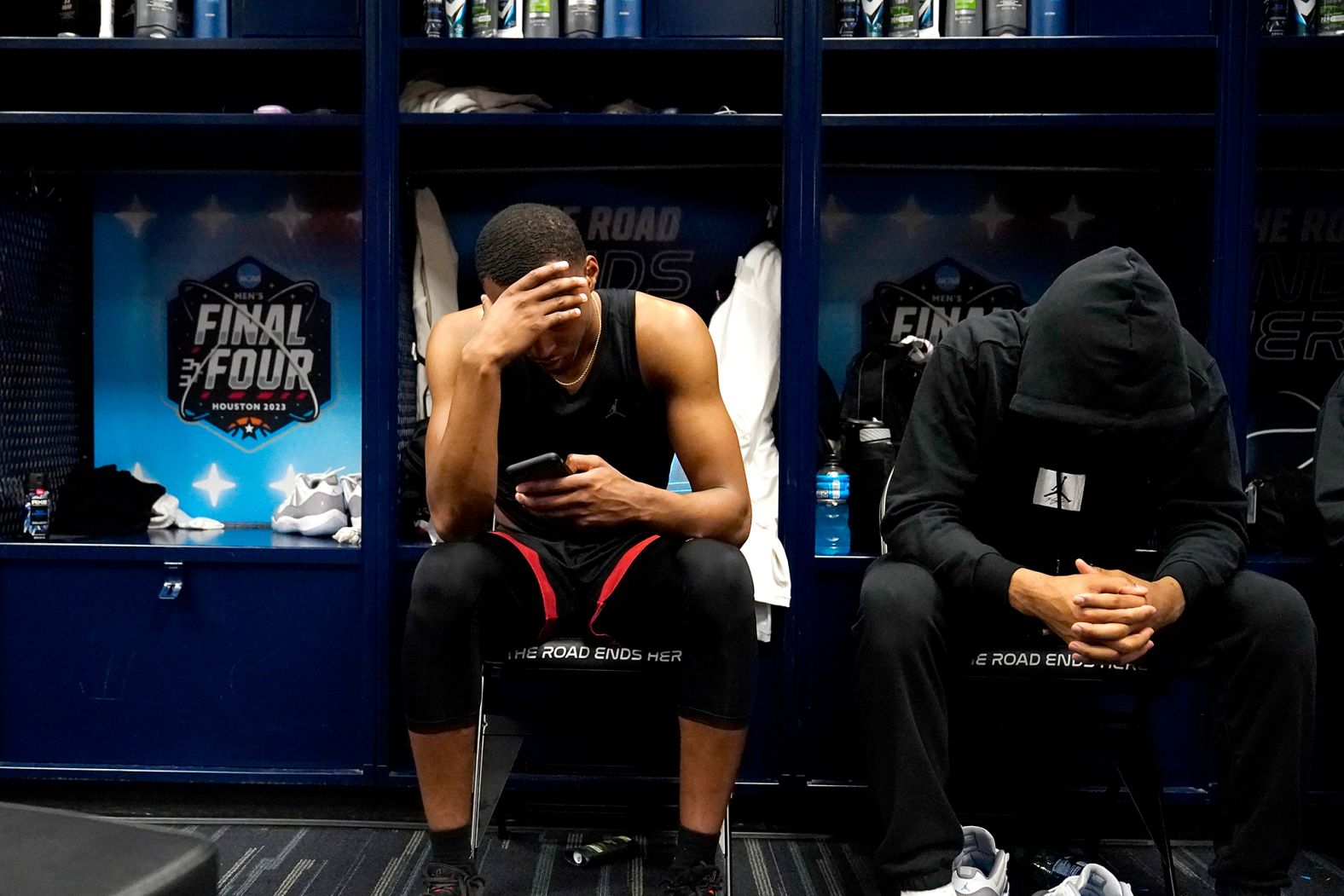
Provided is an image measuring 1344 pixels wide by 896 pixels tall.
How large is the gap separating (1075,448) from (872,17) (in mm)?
1099

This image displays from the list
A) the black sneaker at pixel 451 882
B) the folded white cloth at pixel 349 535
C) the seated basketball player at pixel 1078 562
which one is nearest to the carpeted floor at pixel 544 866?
the black sneaker at pixel 451 882

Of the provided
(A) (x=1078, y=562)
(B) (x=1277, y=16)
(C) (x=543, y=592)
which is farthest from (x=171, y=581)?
(B) (x=1277, y=16)

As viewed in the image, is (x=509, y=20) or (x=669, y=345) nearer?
(x=669, y=345)

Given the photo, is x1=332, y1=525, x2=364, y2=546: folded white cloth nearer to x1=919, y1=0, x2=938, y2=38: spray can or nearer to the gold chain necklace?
the gold chain necklace

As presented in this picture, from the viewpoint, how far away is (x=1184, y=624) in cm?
150

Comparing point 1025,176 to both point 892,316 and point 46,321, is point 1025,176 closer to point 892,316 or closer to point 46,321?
point 892,316

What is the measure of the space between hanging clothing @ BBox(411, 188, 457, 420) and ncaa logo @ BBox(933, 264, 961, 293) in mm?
1320

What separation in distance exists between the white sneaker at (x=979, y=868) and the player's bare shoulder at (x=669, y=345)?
0.91 metres

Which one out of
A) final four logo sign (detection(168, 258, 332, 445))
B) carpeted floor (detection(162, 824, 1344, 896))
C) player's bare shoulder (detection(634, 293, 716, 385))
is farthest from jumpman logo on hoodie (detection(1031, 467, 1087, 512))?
final four logo sign (detection(168, 258, 332, 445))

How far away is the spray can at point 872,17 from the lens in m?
2.06

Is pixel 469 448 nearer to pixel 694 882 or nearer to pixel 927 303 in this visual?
pixel 694 882

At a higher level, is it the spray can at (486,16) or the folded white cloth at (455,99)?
the spray can at (486,16)

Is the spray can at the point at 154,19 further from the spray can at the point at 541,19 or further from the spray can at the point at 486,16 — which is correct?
the spray can at the point at 541,19

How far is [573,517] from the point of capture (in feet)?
5.22
